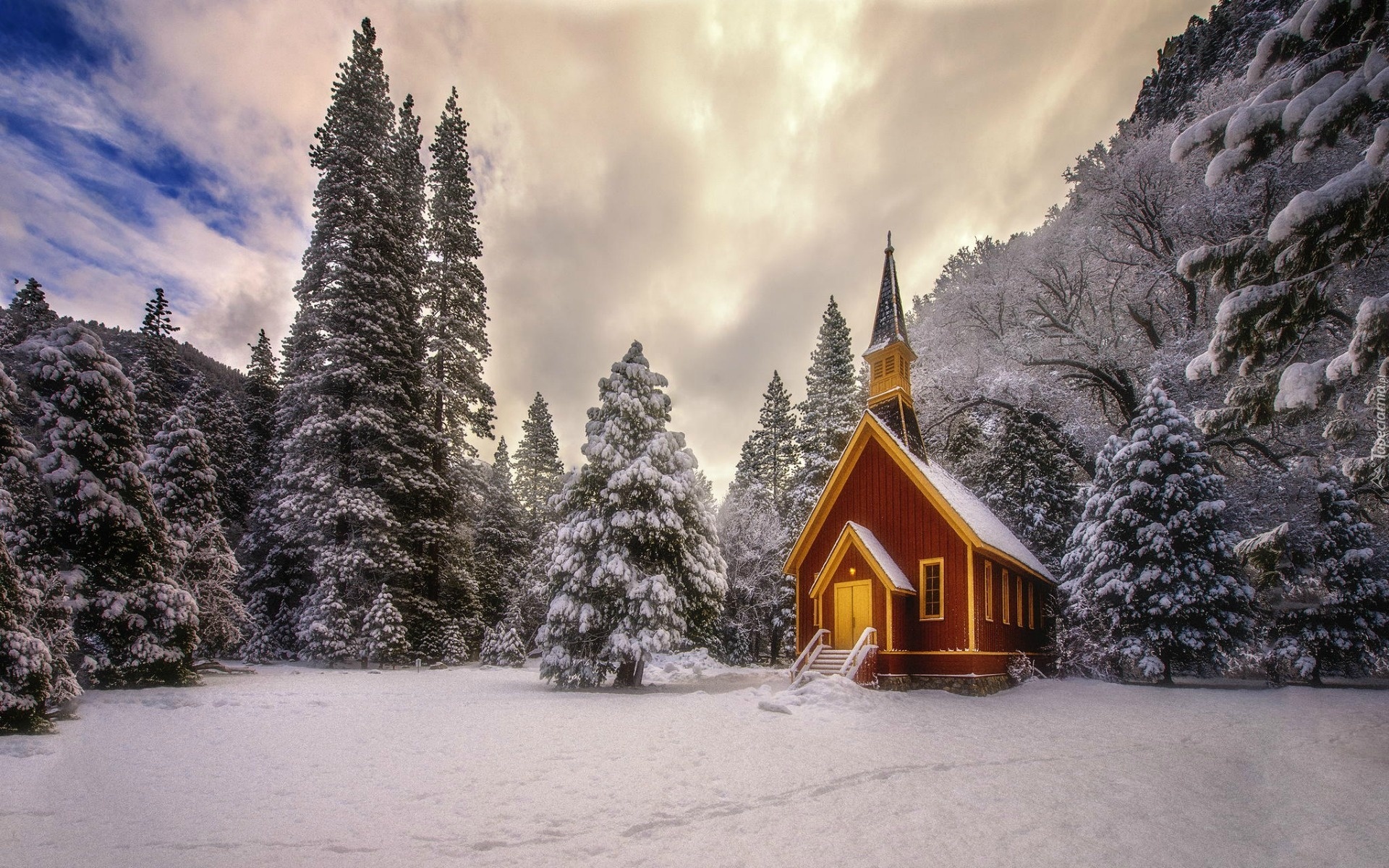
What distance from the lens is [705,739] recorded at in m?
7.99

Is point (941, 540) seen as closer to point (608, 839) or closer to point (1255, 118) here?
point (1255, 118)

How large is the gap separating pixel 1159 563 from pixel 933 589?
5.91m

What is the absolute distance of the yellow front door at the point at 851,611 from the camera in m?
15.1

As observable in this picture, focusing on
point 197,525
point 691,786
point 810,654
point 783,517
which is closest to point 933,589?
point 810,654

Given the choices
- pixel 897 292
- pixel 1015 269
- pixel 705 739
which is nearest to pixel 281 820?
pixel 705 739

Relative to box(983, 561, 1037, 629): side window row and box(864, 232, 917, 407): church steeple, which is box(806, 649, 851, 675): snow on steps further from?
box(864, 232, 917, 407): church steeple

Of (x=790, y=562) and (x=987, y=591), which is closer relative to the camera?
(x=987, y=591)

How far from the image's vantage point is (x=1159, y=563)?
14.7 meters

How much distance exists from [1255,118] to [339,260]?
23.1m

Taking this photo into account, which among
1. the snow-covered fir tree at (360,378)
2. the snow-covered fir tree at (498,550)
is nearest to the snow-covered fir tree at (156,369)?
the snow-covered fir tree at (360,378)

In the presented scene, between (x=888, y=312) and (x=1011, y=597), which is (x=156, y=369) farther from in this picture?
(x=1011, y=597)

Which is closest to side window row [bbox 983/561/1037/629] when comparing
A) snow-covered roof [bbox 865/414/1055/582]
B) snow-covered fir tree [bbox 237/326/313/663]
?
snow-covered roof [bbox 865/414/1055/582]

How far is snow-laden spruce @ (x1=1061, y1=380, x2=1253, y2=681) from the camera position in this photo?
13992 mm

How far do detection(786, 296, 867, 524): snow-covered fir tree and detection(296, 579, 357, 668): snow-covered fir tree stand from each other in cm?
1756
